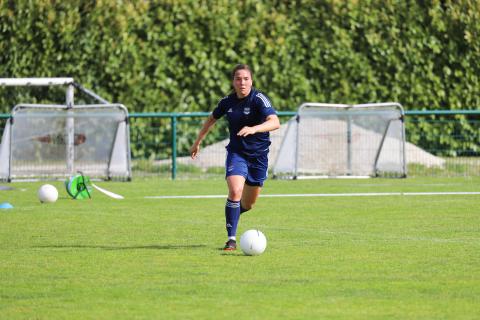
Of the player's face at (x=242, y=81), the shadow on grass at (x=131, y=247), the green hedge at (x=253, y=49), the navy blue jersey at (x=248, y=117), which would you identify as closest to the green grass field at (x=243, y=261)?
the shadow on grass at (x=131, y=247)

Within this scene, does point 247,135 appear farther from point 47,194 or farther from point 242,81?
point 47,194

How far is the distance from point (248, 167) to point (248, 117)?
1.86ft

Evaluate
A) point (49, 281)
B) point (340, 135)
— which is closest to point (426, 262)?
point (49, 281)

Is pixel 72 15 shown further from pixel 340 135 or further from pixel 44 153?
pixel 340 135

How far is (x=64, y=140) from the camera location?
24578 millimetres

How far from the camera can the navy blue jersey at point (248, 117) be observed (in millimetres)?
13102

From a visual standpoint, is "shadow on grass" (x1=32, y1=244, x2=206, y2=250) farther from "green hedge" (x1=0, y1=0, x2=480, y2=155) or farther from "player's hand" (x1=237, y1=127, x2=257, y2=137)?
"green hedge" (x1=0, y1=0, x2=480, y2=155)

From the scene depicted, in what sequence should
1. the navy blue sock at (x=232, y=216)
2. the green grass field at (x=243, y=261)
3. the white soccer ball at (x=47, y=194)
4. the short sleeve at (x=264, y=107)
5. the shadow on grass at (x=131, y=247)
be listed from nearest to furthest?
1. the green grass field at (x=243, y=261)
2. the navy blue sock at (x=232, y=216)
3. the shadow on grass at (x=131, y=247)
4. the short sleeve at (x=264, y=107)
5. the white soccer ball at (x=47, y=194)

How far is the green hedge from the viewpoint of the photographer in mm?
27453

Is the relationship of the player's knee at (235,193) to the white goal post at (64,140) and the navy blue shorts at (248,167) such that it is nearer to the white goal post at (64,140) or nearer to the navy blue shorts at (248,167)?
the navy blue shorts at (248,167)

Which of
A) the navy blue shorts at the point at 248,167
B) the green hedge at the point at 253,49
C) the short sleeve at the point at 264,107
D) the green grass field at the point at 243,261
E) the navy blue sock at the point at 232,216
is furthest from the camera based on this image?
the green hedge at the point at 253,49

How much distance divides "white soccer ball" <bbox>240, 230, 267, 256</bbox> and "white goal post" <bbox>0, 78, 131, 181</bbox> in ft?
43.1

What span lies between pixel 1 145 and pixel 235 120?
39.1 feet

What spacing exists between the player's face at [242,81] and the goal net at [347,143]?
39.5 feet
